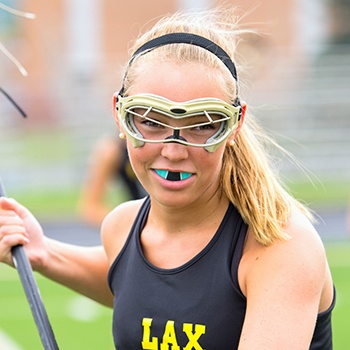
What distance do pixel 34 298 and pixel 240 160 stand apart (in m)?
0.82

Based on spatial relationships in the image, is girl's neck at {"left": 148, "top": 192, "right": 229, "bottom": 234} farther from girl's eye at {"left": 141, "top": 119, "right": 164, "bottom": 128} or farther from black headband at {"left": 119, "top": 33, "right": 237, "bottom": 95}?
black headband at {"left": 119, "top": 33, "right": 237, "bottom": 95}

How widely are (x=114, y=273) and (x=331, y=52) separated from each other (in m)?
21.3

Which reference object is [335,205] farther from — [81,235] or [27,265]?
[27,265]

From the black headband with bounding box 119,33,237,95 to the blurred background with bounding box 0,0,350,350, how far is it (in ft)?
37.1

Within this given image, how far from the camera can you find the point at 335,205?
1667cm

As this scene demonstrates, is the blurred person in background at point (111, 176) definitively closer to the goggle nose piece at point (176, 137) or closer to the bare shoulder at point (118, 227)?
the bare shoulder at point (118, 227)

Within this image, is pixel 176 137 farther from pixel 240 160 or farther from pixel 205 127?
pixel 240 160

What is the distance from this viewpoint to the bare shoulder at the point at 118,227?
349 cm

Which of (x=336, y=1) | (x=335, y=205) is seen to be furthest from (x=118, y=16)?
(x=335, y=205)

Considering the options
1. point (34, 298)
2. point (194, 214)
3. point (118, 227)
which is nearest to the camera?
point (194, 214)

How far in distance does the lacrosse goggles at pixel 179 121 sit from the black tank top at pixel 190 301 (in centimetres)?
33

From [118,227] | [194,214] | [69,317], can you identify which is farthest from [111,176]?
[194,214]

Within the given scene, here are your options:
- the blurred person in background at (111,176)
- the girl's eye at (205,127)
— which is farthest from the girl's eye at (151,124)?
the blurred person in background at (111,176)

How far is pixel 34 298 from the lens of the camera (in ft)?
10.9
